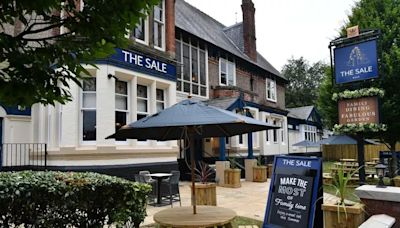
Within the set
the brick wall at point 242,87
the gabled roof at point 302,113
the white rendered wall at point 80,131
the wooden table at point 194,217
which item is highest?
the brick wall at point 242,87

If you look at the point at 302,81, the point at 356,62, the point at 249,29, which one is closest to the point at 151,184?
the point at 356,62

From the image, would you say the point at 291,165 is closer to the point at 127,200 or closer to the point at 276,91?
the point at 127,200

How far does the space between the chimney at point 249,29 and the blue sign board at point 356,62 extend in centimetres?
1327

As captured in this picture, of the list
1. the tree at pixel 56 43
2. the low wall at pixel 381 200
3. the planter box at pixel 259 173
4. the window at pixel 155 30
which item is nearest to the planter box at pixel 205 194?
Answer: the low wall at pixel 381 200

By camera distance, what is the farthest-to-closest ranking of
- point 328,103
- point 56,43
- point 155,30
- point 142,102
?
1. point 328,103
2. point 155,30
3. point 142,102
4. point 56,43

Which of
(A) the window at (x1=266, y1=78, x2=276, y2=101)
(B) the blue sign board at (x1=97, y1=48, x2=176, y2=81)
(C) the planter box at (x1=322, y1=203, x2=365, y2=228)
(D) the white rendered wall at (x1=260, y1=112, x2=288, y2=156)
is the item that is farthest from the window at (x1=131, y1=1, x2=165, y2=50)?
(A) the window at (x1=266, y1=78, x2=276, y2=101)

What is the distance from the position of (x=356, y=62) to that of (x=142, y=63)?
709 centimetres

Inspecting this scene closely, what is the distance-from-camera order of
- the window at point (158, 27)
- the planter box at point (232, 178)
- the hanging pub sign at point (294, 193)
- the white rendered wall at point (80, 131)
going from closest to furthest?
the hanging pub sign at point (294, 193), the white rendered wall at point (80, 131), the window at point (158, 27), the planter box at point (232, 178)

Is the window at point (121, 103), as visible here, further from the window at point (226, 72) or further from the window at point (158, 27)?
the window at point (226, 72)

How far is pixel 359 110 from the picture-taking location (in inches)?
432

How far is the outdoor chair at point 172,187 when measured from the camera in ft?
29.4

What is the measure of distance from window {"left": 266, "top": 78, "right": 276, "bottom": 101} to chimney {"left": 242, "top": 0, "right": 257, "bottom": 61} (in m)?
2.78

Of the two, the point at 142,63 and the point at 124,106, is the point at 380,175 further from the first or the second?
the point at 142,63

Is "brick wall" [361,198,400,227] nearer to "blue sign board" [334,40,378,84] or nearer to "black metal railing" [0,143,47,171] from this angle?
"blue sign board" [334,40,378,84]
